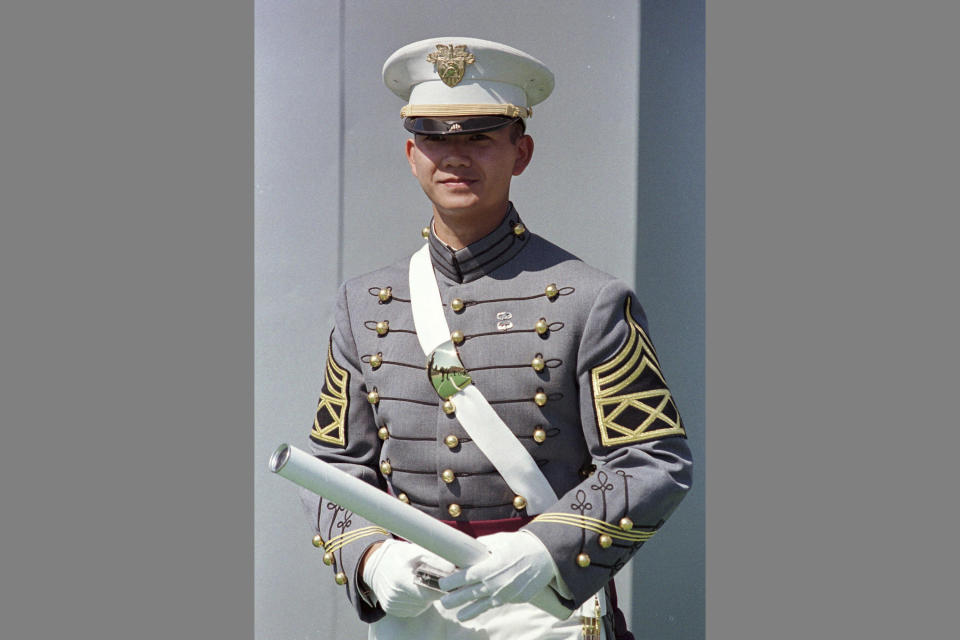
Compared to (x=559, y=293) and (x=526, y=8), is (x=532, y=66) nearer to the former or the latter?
(x=559, y=293)

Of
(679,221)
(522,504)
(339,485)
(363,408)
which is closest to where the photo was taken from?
(339,485)

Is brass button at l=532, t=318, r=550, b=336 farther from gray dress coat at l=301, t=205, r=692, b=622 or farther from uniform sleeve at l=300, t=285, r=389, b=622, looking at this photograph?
uniform sleeve at l=300, t=285, r=389, b=622

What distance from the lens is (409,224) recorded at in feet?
19.6

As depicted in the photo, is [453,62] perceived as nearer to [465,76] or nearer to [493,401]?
[465,76]

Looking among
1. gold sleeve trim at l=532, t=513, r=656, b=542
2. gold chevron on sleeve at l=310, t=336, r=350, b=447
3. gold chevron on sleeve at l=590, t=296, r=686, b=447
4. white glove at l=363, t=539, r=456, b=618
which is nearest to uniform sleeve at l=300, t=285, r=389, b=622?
gold chevron on sleeve at l=310, t=336, r=350, b=447

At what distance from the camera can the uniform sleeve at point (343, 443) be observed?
461 cm

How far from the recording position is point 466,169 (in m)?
4.61

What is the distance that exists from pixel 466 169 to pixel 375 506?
3.70 feet

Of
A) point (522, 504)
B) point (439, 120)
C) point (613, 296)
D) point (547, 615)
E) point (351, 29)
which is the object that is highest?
point (351, 29)

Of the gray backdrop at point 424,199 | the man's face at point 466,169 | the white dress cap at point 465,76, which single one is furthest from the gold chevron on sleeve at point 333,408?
the gray backdrop at point 424,199

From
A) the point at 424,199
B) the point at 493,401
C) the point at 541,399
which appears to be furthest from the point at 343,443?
the point at 424,199

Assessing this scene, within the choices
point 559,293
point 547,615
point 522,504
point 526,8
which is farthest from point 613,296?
point 526,8

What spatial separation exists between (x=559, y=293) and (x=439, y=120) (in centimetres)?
66

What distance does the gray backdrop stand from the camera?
578 cm
